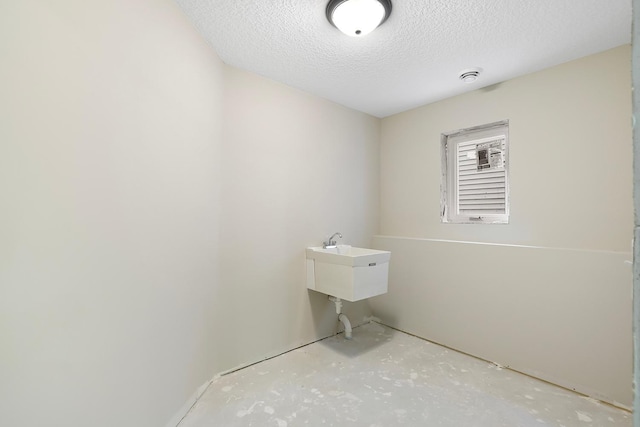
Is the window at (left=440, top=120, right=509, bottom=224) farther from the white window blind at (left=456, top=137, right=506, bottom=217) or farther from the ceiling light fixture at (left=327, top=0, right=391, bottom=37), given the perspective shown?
the ceiling light fixture at (left=327, top=0, right=391, bottom=37)

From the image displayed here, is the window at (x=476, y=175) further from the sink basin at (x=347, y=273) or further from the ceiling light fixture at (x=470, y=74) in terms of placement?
the sink basin at (x=347, y=273)

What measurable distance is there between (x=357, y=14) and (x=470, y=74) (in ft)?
3.79

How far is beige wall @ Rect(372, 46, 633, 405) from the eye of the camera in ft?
5.46

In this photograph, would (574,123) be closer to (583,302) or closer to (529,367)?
(583,302)

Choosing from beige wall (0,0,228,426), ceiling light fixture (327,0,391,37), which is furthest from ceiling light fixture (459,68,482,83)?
beige wall (0,0,228,426)

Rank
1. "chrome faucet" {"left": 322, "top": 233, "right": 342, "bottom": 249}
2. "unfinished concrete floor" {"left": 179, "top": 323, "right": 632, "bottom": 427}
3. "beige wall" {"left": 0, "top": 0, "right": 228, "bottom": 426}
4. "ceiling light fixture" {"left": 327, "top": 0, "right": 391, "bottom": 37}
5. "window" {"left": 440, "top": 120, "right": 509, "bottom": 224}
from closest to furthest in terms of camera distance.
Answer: "beige wall" {"left": 0, "top": 0, "right": 228, "bottom": 426}
"ceiling light fixture" {"left": 327, "top": 0, "right": 391, "bottom": 37}
"unfinished concrete floor" {"left": 179, "top": 323, "right": 632, "bottom": 427}
"window" {"left": 440, "top": 120, "right": 509, "bottom": 224}
"chrome faucet" {"left": 322, "top": 233, "right": 342, "bottom": 249}

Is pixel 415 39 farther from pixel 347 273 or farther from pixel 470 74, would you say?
pixel 347 273

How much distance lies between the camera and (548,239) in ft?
6.38

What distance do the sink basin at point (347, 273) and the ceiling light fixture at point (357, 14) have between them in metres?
1.47

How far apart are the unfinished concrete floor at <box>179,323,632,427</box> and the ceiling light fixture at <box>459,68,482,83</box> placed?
7.34ft

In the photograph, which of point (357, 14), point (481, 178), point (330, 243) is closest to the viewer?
point (357, 14)

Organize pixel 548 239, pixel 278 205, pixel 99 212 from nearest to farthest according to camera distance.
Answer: pixel 99 212 → pixel 548 239 → pixel 278 205

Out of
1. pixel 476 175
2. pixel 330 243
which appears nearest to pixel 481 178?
pixel 476 175

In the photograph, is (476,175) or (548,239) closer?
(548,239)
